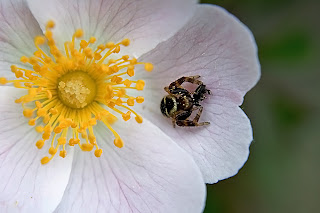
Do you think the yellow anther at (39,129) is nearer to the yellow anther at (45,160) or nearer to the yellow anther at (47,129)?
the yellow anther at (47,129)

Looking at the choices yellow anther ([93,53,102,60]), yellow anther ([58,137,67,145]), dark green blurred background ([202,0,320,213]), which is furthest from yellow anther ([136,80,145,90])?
dark green blurred background ([202,0,320,213])

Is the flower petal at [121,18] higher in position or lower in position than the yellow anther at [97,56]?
higher

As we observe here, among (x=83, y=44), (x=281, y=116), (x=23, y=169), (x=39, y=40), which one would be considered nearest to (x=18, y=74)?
(x=39, y=40)

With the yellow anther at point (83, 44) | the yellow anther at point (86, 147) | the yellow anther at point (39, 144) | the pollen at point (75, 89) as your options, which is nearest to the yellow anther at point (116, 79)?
the pollen at point (75, 89)

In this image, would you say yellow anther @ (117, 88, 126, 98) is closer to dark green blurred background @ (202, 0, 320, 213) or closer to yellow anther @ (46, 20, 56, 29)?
yellow anther @ (46, 20, 56, 29)

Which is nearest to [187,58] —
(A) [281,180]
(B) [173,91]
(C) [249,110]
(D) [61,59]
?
(B) [173,91]

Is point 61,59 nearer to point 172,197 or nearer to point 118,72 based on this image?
point 118,72

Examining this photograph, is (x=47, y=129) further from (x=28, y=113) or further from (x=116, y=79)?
(x=116, y=79)

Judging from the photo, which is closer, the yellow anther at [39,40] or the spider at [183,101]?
the yellow anther at [39,40]
